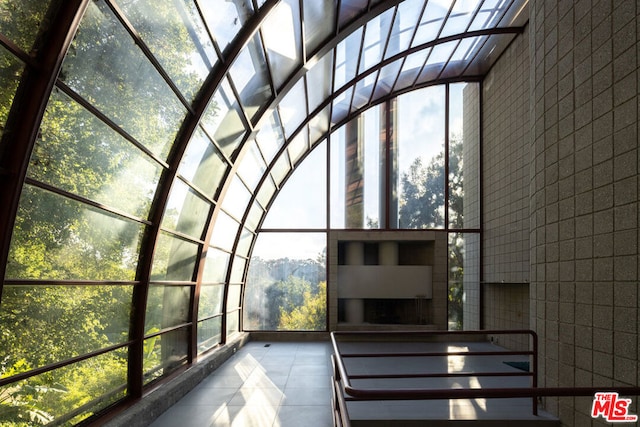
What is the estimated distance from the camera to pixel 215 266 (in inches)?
397

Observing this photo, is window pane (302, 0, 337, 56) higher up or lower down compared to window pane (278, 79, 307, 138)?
higher up

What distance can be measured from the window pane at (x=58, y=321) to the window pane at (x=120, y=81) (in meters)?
1.89

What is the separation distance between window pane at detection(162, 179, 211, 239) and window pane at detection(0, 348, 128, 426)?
2071 mm

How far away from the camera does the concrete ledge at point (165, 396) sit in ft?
16.9

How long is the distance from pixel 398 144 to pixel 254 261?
19.1 feet

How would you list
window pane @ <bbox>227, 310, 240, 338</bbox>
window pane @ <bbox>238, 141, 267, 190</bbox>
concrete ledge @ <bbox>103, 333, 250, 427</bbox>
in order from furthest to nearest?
window pane @ <bbox>227, 310, 240, 338</bbox> < window pane @ <bbox>238, 141, 267, 190</bbox> < concrete ledge @ <bbox>103, 333, 250, 427</bbox>

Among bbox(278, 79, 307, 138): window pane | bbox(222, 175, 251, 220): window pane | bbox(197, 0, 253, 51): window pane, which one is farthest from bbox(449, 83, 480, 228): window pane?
bbox(197, 0, 253, 51): window pane

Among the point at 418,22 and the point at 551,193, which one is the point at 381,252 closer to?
the point at 418,22

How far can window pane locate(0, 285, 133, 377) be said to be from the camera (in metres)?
3.75

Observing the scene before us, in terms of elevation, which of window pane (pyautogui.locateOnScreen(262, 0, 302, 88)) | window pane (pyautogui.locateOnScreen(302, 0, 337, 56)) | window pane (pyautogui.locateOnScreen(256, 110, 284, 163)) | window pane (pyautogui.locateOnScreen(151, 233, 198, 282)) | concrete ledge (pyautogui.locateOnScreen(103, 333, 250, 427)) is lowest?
concrete ledge (pyautogui.locateOnScreen(103, 333, 250, 427))

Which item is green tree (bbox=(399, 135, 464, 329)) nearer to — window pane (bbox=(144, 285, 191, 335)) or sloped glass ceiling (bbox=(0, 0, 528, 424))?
sloped glass ceiling (bbox=(0, 0, 528, 424))

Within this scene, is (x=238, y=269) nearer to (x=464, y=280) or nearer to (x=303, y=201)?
(x=303, y=201)

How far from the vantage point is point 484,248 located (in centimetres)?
1312

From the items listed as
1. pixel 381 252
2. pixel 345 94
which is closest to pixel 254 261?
pixel 381 252
